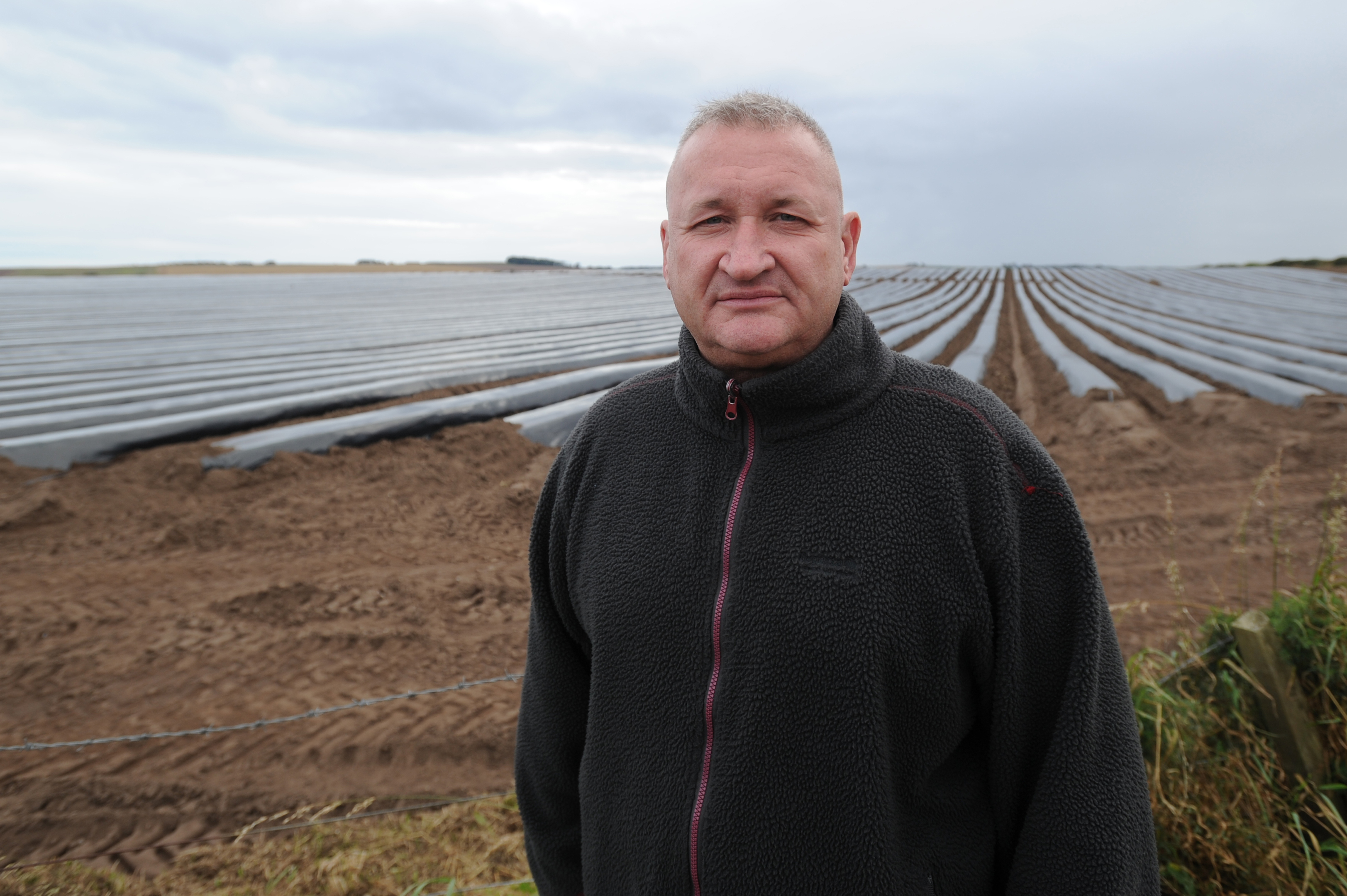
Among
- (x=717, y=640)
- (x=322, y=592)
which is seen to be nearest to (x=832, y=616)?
(x=717, y=640)

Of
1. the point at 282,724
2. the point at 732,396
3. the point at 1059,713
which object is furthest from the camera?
the point at 282,724

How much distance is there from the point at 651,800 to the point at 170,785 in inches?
94.0

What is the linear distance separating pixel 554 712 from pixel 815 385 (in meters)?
0.72

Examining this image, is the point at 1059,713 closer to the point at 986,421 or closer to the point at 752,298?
the point at 986,421

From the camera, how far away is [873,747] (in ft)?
3.07

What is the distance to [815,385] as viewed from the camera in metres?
1.00

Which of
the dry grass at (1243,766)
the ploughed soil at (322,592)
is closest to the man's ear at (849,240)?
the dry grass at (1243,766)

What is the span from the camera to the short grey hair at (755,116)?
98 cm

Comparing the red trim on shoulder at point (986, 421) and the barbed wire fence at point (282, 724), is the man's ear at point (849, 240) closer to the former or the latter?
the red trim on shoulder at point (986, 421)

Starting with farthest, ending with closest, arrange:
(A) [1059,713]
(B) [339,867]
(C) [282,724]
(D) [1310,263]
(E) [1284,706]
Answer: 1. (D) [1310,263]
2. (C) [282,724]
3. (B) [339,867]
4. (E) [1284,706]
5. (A) [1059,713]

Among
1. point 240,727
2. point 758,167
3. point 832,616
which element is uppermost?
point 758,167

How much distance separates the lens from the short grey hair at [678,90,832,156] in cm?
98

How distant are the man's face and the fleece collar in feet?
0.12

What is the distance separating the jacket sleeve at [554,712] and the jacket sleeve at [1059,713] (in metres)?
0.66
